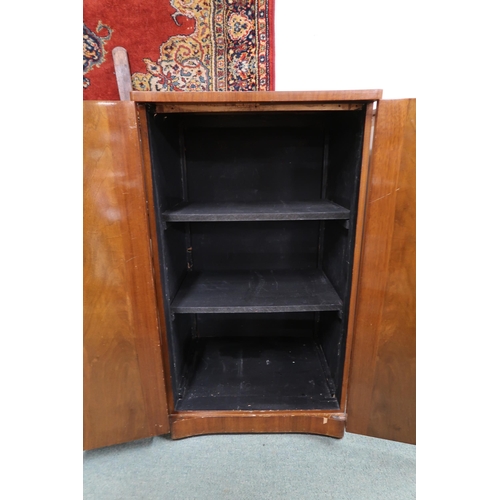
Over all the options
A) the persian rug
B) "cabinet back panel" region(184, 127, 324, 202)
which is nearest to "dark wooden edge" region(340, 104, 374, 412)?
"cabinet back panel" region(184, 127, 324, 202)

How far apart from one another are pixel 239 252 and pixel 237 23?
3.06 ft

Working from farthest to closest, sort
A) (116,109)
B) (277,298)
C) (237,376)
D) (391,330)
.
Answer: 1. (237,376)
2. (277,298)
3. (391,330)
4. (116,109)

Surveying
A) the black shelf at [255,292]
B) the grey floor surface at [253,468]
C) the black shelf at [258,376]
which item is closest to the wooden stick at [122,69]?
the black shelf at [255,292]

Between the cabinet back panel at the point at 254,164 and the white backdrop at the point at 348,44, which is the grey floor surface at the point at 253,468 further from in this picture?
the white backdrop at the point at 348,44

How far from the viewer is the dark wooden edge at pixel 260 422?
1062mm

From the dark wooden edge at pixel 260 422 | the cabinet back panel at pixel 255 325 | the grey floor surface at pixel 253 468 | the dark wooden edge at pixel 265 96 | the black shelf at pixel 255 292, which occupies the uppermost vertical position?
the dark wooden edge at pixel 265 96

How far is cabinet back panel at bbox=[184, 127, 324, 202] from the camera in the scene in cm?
124

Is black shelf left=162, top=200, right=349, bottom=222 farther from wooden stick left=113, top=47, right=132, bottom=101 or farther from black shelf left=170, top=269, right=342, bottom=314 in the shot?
wooden stick left=113, top=47, right=132, bottom=101

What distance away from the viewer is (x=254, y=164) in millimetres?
1265

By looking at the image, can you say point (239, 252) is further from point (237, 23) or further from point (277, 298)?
point (237, 23)

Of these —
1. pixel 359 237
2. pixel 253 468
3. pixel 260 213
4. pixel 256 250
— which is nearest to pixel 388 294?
pixel 359 237

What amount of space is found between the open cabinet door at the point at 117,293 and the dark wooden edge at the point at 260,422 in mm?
91
